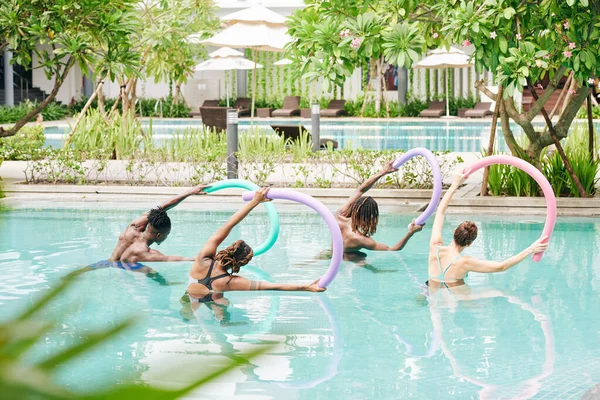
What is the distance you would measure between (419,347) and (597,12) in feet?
20.2

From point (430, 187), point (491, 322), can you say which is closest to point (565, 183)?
point (430, 187)

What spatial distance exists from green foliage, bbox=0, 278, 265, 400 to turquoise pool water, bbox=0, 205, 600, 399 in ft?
10.5

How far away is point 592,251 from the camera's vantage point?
400 inches

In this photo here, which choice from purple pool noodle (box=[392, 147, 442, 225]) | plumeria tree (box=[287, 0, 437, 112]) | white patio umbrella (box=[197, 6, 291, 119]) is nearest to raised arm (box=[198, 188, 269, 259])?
purple pool noodle (box=[392, 147, 442, 225])

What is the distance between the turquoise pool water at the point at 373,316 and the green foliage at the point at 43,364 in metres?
3.19

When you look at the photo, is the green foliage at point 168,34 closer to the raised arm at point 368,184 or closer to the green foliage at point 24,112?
the raised arm at point 368,184

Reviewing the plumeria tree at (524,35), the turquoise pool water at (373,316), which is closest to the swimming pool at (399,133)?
the plumeria tree at (524,35)

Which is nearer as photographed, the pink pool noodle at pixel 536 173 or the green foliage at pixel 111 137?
the pink pool noodle at pixel 536 173

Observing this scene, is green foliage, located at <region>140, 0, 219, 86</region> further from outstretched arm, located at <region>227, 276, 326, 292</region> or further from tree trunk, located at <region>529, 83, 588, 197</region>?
outstretched arm, located at <region>227, 276, 326, 292</region>

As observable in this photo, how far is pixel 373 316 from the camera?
749 centimetres

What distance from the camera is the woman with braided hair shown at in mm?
6906

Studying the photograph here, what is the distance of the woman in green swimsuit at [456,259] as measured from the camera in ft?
24.7

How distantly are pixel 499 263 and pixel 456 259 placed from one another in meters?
0.40

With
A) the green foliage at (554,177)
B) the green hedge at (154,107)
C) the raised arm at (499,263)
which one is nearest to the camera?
the raised arm at (499,263)
